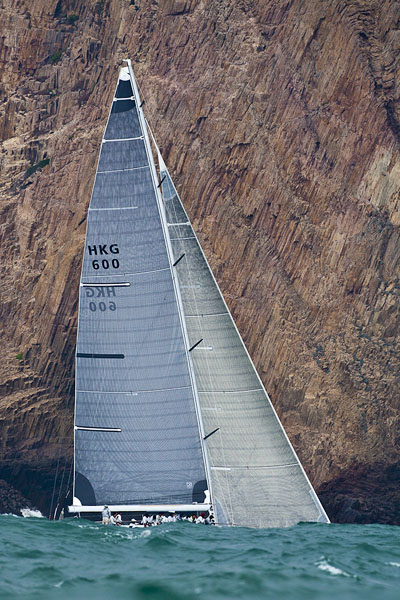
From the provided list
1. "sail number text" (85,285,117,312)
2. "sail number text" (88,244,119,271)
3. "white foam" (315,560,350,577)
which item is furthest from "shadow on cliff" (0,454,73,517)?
"white foam" (315,560,350,577)

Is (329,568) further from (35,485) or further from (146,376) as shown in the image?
(35,485)

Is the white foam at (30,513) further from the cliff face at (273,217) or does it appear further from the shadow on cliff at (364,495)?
the shadow on cliff at (364,495)

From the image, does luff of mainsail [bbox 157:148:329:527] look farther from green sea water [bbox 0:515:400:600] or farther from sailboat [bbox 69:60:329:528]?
green sea water [bbox 0:515:400:600]

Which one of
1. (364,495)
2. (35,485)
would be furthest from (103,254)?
(364,495)

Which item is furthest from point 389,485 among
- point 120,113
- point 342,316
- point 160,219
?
point 120,113

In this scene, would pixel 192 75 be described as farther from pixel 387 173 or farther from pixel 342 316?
pixel 342 316

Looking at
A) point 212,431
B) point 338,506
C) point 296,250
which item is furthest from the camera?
point 296,250
